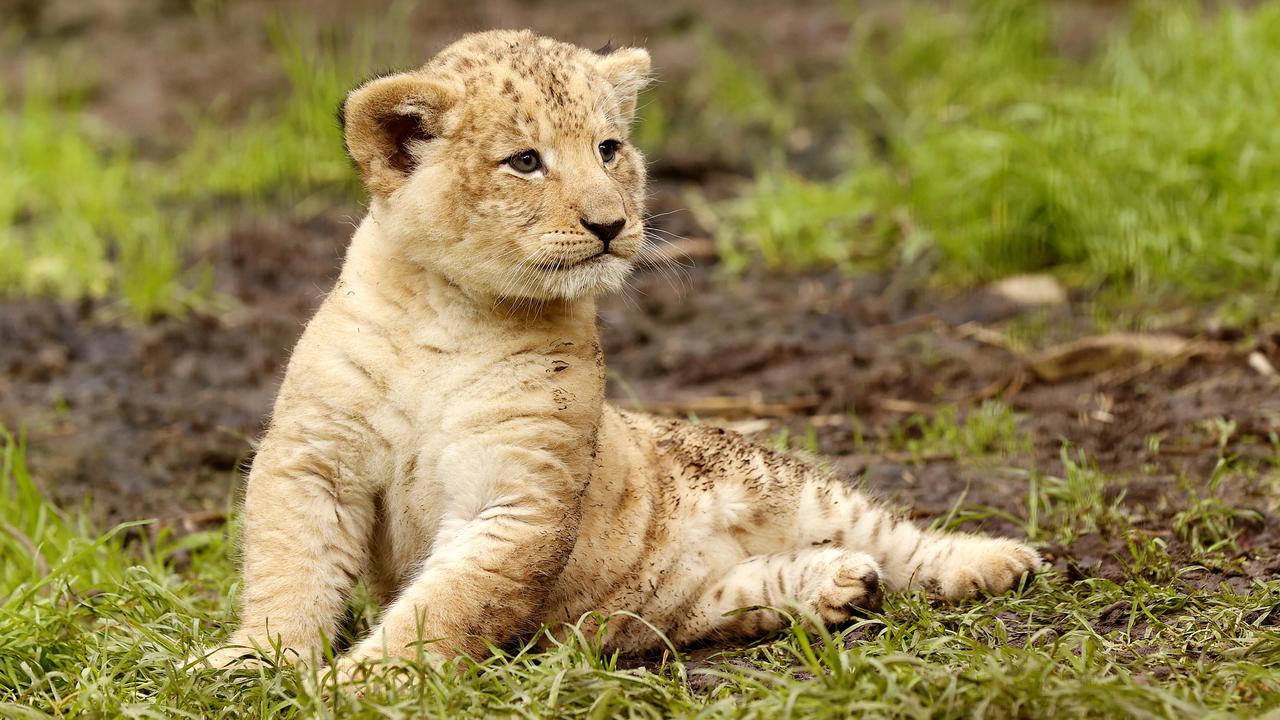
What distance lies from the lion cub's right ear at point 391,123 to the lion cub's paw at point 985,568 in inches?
74.6

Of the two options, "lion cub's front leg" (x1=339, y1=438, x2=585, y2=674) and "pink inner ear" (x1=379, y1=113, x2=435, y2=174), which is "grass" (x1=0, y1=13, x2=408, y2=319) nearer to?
"pink inner ear" (x1=379, y1=113, x2=435, y2=174)

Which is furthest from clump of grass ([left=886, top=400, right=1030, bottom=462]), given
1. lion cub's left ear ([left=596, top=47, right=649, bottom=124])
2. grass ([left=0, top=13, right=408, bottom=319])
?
grass ([left=0, top=13, right=408, bottom=319])

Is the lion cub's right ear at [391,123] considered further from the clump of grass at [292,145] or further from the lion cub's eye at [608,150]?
the clump of grass at [292,145]

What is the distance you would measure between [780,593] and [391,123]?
1.63 m

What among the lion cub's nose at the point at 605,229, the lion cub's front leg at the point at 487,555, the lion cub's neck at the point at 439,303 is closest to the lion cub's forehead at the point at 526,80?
the lion cub's nose at the point at 605,229

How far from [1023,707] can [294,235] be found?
657 cm

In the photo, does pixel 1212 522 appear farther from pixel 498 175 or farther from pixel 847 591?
pixel 498 175

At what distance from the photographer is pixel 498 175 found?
12.1 feet

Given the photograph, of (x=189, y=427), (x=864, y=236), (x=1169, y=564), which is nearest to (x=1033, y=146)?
(x=864, y=236)

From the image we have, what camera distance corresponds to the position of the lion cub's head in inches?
144

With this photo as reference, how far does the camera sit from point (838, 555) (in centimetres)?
397

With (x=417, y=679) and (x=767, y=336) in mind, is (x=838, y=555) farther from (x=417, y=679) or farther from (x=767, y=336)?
(x=767, y=336)

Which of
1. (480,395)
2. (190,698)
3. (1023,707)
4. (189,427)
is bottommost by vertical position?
(189,427)

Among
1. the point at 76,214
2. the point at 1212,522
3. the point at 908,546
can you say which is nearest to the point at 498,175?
the point at 908,546
